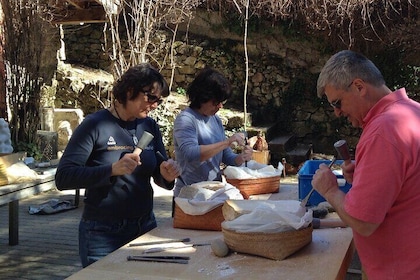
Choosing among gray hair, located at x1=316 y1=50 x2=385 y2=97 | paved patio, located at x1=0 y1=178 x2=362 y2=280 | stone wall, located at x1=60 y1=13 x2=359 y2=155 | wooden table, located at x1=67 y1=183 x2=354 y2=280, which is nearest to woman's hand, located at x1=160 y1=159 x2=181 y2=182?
wooden table, located at x1=67 y1=183 x2=354 y2=280

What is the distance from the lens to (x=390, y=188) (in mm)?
1461

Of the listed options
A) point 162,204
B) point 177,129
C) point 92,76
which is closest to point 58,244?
point 162,204

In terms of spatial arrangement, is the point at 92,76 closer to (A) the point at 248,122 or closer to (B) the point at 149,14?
(B) the point at 149,14

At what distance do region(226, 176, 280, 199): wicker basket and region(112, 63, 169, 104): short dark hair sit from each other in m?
0.77

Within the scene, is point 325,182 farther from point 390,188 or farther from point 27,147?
point 27,147

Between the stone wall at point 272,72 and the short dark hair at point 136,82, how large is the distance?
652 cm

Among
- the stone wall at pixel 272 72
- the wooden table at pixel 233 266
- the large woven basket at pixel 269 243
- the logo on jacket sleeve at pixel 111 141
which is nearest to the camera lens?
the wooden table at pixel 233 266

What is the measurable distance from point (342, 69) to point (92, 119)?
3.73ft

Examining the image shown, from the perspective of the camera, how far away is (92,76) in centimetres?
988

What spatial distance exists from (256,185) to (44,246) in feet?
8.74

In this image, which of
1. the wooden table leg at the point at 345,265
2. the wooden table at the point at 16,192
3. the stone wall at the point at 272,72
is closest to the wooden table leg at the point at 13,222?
the wooden table at the point at 16,192

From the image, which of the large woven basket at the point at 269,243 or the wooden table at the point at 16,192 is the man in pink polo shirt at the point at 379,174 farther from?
the wooden table at the point at 16,192

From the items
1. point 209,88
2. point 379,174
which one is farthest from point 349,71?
point 209,88

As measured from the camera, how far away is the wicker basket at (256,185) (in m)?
2.84
